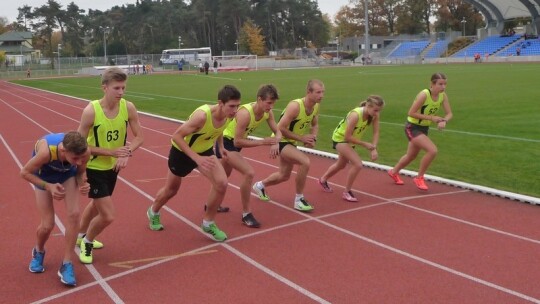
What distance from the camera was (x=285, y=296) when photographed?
4609mm

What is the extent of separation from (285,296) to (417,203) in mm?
3460

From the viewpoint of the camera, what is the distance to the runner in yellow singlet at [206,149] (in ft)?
18.6

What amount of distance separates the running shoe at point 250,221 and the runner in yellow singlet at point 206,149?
1.73 ft

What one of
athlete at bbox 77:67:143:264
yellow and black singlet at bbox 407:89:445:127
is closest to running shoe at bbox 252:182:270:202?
yellow and black singlet at bbox 407:89:445:127

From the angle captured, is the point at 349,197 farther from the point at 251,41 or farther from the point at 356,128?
the point at 251,41

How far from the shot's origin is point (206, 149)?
20.2 ft

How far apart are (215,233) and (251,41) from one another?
8853cm

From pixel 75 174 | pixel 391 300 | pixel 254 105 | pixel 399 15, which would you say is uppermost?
pixel 399 15

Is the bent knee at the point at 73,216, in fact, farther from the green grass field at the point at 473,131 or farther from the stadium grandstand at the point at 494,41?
the stadium grandstand at the point at 494,41

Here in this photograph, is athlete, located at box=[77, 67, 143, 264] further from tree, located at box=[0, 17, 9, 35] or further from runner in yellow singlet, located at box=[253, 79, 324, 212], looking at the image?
tree, located at box=[0, 17, 9, 35]

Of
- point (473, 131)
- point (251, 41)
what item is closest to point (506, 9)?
point (251, 41)

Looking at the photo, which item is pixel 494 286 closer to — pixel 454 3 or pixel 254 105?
pixel 254 105

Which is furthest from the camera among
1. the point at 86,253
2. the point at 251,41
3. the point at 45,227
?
the point at 251,41

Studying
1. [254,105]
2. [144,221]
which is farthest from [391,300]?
[144,221]
